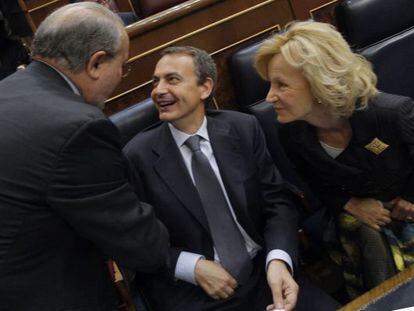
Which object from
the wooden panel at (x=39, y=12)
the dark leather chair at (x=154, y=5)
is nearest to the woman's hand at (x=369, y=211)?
A: the dark leather chair at (x=154, y=5)

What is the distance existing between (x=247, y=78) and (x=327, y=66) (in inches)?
13.4

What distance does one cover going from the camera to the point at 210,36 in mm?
1352

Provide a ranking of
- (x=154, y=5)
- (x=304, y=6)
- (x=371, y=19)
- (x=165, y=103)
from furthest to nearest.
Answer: (x=154, y=5)
(x=304, y=6)
(x=371, y=19)
(x=165, y=103)

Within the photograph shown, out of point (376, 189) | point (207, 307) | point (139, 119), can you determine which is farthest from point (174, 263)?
point (376, 189)

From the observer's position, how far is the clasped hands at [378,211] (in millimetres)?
938

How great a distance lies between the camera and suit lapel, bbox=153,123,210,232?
0.94m

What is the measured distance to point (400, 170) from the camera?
0.94 metres

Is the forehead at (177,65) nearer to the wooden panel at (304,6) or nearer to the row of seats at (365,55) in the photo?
the row of seats at (365,55)

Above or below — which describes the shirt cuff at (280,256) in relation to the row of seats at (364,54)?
below

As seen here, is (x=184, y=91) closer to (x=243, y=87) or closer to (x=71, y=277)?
(x=243, y=87)

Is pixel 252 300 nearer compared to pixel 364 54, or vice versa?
pixel 252 300

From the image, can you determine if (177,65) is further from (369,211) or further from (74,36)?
(369,211)

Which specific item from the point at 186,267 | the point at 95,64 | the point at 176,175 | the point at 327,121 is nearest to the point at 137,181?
the point at 176,175

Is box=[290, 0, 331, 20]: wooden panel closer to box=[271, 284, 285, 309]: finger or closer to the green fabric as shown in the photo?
the green fabric
